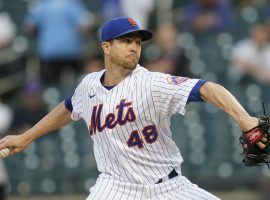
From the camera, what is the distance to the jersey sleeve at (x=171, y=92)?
531 cm

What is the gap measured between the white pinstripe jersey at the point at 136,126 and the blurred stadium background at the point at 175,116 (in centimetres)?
427

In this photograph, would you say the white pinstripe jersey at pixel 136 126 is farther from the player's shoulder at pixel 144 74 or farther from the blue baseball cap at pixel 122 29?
the blue baseball cap at pixel 122 29

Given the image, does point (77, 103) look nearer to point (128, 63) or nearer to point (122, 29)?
point (128, 63)

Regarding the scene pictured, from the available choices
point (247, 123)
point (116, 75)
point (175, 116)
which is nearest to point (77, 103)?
point (116, 75)

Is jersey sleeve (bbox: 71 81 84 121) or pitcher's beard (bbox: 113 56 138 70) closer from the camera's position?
pitcher's beard (bbox: 113 56 138 70)

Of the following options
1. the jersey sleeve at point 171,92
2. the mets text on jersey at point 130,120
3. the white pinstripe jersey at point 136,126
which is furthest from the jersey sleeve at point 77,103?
the jersey sleeve at point 171,92

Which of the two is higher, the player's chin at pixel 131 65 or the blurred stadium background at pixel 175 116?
the player's chin at pixel 131 65

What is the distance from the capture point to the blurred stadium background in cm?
1018

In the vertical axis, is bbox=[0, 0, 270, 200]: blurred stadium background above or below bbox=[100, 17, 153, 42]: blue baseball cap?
below

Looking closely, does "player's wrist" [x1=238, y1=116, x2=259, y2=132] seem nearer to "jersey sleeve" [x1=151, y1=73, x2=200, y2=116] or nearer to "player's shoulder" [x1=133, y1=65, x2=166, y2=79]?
"jersey sleeve" [x1=151, y1=73, x2=200, y2=116]

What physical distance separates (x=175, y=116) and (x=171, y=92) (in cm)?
502

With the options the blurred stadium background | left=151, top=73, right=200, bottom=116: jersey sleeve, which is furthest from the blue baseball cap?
the blurred stadium background

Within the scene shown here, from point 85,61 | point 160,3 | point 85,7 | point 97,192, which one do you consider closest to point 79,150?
point 85,61

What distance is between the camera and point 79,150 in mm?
10648
